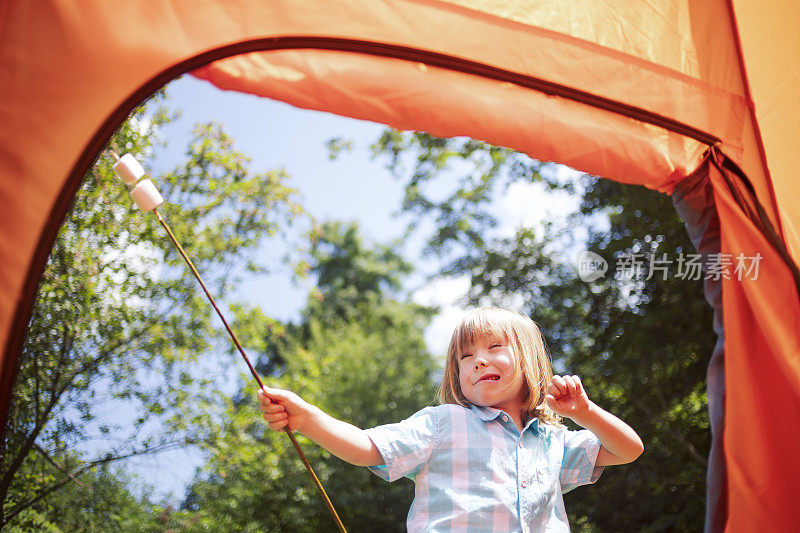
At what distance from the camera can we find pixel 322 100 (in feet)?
5.06

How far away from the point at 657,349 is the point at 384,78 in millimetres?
4017

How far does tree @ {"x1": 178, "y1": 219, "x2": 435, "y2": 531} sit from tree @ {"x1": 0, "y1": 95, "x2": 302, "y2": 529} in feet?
1.61

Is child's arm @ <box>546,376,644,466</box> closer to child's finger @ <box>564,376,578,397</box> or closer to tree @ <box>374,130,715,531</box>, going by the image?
child's finger @ <box>564,376,578,397</box>

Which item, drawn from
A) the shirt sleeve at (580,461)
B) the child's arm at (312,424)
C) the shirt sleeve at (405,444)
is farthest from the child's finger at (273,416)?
the shirt sleeve at (580,461)

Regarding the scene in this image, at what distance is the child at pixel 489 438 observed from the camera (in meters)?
1.46

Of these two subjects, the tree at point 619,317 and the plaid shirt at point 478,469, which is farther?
the tree at point 619,317

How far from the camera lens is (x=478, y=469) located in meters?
1.54

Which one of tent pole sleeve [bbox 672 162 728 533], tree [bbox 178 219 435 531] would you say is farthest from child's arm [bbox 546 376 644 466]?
tree [bbox 178 219 435 531]

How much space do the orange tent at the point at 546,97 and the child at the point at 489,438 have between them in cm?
43

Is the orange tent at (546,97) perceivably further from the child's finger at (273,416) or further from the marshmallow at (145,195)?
the child's finger at (273,416)

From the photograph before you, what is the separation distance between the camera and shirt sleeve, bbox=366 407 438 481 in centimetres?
150

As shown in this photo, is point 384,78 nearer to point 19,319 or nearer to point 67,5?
point 67,5

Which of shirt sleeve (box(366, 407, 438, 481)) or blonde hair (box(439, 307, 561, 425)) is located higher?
blonde hair (box(439, 307, 561, 425))

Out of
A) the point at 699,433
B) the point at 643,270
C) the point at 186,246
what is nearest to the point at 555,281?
the point at 643,270
